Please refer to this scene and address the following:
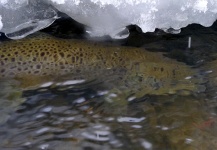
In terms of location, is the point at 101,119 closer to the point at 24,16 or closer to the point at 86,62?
the point at 86,62

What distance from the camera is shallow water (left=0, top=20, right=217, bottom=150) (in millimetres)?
1813

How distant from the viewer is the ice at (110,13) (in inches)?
97.3

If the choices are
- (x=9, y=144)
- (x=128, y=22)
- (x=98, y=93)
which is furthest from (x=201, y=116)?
(x=9, y=144)

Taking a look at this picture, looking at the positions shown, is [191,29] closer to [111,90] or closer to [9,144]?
[111,90]

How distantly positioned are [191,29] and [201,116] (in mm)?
1049

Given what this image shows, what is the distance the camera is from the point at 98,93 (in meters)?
2.24

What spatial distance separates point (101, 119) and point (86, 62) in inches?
25.1

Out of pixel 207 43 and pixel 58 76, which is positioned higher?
pixel 207 43

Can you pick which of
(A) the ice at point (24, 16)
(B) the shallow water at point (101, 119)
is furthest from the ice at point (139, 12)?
(B) the shallow water at point (101, 119)

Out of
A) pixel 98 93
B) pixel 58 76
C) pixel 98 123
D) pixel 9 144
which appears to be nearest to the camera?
pixel 9 144

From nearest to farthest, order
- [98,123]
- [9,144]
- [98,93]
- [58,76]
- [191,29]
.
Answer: [9,144] → [98,123] → [98,93] → [58,76] → [191,29]

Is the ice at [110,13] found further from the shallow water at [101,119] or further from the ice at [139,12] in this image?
the shallow water at [101,119]

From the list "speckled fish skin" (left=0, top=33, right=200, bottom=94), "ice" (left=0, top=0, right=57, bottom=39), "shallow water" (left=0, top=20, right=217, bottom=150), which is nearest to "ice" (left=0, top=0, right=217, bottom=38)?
"ice" (left=0, top=0, right=57, bottom=39)

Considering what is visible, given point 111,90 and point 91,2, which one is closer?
point 111,90
